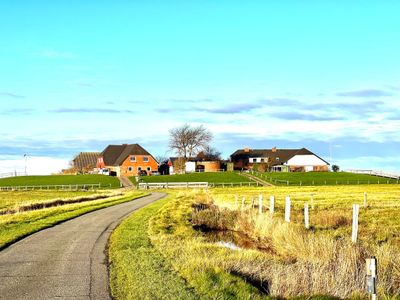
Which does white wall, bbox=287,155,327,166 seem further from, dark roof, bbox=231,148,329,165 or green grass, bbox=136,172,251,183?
green grass, bbox=136,172,251,183

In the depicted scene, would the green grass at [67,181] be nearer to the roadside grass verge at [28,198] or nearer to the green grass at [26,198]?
the roadside grass verge at [28,198]

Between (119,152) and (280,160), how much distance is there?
42232 millimetres

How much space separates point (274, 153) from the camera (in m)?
150

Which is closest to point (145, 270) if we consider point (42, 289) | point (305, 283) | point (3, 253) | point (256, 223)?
point (42, 289)

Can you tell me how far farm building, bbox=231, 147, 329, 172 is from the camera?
140125mm

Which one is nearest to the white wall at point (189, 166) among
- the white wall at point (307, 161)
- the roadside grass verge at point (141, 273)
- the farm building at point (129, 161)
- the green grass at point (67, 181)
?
the farm building at point (129, 161)

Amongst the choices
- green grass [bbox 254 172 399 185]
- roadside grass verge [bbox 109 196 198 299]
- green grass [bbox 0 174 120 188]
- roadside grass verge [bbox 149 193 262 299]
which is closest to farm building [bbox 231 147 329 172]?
green grass [bbox 254 172 399 185]

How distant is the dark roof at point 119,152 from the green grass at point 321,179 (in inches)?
1099

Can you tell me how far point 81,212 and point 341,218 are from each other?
1471 centimetres

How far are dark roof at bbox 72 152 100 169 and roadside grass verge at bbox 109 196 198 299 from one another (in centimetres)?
12648

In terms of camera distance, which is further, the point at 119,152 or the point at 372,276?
the point at 119,152

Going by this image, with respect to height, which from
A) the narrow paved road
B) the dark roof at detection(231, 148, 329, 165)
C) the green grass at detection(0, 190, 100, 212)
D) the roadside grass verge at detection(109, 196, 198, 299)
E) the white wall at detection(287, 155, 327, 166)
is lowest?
the green grass at detection(0, 190, 100, 212)

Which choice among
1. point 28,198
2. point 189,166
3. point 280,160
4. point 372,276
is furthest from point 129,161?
point 372,276

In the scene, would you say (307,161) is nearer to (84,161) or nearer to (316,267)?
(84,161)
